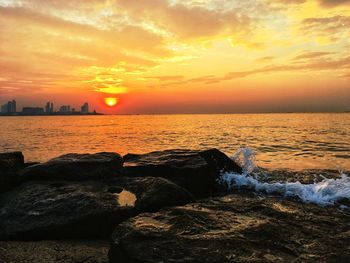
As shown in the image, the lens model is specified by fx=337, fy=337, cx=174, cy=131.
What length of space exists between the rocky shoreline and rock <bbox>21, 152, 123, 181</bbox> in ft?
0.08

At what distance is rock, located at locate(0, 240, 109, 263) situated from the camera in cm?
514

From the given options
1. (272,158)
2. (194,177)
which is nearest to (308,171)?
(272,158)

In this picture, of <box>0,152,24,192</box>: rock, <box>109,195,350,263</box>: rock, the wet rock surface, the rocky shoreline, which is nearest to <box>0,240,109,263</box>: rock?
the rocky shoreline

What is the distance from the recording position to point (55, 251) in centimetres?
558

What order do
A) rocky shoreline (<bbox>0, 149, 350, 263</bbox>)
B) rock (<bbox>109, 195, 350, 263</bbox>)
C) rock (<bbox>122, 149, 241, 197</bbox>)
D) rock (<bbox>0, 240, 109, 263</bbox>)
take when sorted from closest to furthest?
1. rock (<bbox>109, 195, 350, 263</bbox>)
2. rocky shoreline (<bbox>0, 149, 350, 263</bbox>)
3. rock (<bbox>0, 240, 109, 263</bbox>)
4. rock (<bbox>122, 149, 241, 197</bbox>)

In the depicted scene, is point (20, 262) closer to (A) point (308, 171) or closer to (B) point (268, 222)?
(B) point (268, 222)

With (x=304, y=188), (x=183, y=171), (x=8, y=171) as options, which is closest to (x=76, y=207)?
(x=8, y=171)

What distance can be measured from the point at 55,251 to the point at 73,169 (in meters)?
3.83

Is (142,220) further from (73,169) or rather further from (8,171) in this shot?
(8,171)

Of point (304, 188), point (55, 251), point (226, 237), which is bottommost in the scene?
point (55, 251)

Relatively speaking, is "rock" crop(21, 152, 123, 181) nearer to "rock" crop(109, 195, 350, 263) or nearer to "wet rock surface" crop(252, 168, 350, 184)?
"rock" crop(109, 195, 350, 263)

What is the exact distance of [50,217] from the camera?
21.2 feet

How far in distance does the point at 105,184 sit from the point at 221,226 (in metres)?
4.06

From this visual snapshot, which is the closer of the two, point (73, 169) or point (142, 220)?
point (142, 220)
